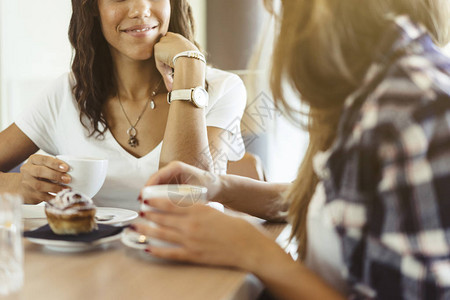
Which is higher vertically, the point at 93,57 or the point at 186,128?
the point at 93,57

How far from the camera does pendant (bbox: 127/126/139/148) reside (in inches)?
60.2

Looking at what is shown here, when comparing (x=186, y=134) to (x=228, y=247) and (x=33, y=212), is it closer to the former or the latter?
(x=33, y=212)

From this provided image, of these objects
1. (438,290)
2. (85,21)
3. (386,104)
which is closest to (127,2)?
(85,21)

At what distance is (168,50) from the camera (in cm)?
152

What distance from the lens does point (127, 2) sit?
1565mm

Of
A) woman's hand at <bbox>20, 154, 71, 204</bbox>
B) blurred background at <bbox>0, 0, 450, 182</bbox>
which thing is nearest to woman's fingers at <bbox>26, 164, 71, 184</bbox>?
woman's hand at <bbox>20, 154, 71, 204</bbox>

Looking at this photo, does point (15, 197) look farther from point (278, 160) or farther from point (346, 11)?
point (278, 160)

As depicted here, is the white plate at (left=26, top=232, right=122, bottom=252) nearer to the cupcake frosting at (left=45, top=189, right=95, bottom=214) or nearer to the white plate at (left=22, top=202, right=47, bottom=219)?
the cupcake frosting at (left=45, top=189, right=95, bottom=214)

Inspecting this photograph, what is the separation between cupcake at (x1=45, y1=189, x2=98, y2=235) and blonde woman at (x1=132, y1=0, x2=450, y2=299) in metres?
0.15

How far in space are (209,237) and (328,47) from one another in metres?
0.32

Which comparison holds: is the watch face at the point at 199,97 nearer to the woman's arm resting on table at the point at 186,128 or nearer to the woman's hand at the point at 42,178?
the woman's arm resting on table at the point at 186,128

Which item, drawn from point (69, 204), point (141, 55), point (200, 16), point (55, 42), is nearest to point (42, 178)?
point (69, 204)

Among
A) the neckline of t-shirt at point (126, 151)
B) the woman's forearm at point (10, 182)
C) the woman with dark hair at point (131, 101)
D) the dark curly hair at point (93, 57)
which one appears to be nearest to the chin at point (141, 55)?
the woman with dark hair at point (131, 101)

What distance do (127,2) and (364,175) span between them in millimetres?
1153
